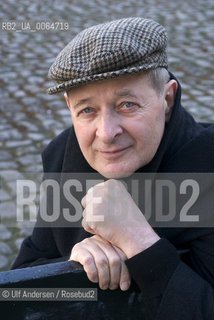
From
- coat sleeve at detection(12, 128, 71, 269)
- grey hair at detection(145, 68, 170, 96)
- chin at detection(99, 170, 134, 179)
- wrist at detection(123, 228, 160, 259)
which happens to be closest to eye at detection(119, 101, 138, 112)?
grey hair at detection(145, 68, 170, 96)

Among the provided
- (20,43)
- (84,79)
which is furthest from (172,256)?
(20,43)

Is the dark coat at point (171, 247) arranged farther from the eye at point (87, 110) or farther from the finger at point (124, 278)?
the eye at point (87, 110)

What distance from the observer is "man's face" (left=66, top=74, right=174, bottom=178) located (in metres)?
1.79

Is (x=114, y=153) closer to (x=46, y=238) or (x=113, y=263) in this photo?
(x=113, y=263)

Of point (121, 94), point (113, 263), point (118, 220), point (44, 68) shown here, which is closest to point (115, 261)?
point (113, 263)

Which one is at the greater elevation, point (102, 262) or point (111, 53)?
point (111, 53)

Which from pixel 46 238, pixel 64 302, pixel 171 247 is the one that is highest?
pixel 171 247

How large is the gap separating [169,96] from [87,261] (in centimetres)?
71

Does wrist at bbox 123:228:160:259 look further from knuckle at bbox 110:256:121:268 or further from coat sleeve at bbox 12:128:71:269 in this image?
coat sleeve at bbox 12:128:71:269

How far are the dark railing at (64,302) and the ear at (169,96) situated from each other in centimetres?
67

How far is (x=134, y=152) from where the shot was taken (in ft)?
6.11

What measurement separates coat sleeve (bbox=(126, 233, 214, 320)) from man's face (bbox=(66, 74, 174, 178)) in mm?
341

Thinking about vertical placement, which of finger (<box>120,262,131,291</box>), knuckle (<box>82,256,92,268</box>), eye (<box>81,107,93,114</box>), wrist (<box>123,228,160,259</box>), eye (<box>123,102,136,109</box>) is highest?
eye (<box>123,102,136,109</box>)

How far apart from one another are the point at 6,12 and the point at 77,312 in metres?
8.32
